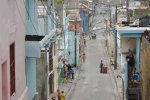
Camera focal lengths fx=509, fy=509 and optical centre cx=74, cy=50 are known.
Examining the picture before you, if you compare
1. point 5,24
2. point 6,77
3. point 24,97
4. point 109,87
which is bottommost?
point 109,87

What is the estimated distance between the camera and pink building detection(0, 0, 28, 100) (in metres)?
11.7

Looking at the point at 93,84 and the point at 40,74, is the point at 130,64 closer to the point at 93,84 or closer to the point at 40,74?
the point at 40,74

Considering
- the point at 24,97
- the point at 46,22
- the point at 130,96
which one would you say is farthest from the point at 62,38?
the point at 24,97

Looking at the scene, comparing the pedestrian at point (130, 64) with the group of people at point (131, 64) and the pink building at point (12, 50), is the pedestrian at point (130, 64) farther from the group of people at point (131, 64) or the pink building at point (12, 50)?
the pink building at point (12, 50)

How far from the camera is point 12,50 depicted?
13.2 meters

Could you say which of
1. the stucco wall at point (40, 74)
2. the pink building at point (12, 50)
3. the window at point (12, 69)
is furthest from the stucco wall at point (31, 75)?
the stucco wall at point (40, 74)

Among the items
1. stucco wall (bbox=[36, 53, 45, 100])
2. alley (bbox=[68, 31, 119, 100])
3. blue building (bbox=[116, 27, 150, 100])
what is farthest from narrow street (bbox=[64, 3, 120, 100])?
stucco wall (bbox=[36, 53, 45, 100])

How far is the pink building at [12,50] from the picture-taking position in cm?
1171

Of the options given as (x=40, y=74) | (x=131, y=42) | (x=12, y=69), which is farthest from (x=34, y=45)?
(x=131, y=42)

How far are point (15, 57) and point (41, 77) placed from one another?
17.0 m

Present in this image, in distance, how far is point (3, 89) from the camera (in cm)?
1199

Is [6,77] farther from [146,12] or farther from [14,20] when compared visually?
[146,12]

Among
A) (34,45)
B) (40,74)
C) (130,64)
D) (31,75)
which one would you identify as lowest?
(40,74)

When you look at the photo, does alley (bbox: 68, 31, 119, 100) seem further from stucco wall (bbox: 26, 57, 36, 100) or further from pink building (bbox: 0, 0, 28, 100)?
pink building (bbox: 0, 0, 28, 100)
